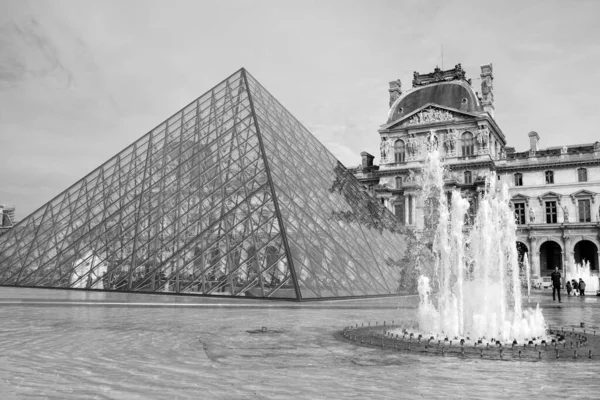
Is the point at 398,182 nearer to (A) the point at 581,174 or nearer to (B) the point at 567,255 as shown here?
(A) the point at 581,174

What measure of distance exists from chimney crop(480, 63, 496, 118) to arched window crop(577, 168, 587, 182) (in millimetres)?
8949

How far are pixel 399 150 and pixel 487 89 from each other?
9844mm

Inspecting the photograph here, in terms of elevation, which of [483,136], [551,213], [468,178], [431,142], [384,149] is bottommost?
[551,213]

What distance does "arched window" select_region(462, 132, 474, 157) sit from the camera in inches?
1925

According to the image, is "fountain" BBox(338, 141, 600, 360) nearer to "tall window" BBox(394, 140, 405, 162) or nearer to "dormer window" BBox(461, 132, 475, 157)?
"dormer window" BBox(461, 132, 475, 157)

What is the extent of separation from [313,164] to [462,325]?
1470 centimetres

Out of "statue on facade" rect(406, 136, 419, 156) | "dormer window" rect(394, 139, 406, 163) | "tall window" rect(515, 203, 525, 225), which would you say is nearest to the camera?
"tall window" rect(515, 203, 525, 225)

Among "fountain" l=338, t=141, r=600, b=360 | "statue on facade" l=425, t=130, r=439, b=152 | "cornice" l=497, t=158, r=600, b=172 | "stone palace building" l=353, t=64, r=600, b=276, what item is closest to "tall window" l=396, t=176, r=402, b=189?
"stone palace building" l=353, t=64, r=600, b=276

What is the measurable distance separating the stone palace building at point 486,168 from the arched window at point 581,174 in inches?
2.9

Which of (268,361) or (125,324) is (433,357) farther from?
(125,324)

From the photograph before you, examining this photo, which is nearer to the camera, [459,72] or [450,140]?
[450,140]

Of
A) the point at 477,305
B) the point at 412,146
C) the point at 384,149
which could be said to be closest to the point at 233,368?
the point at 477,305

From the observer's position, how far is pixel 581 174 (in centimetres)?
4631

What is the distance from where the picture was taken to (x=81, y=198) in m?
24.2
